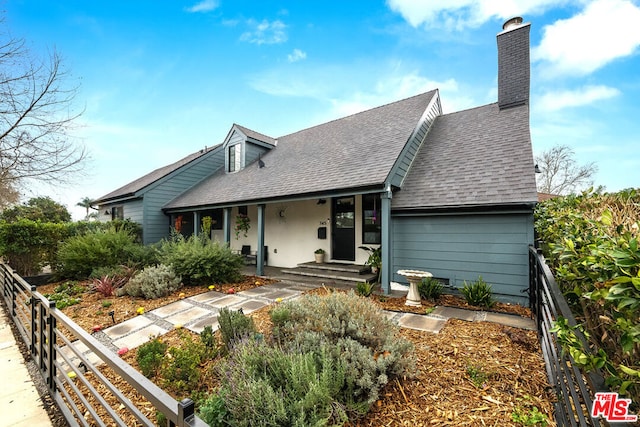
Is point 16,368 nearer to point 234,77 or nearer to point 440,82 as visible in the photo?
point 234,77

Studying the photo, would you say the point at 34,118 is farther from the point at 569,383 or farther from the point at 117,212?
the point at 569,383

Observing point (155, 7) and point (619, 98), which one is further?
point (619, 98)

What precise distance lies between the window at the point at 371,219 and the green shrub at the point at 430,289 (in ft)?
7.49

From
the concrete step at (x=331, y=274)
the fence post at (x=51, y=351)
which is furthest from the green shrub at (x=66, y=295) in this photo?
the concrete step at (x=331, y=274)

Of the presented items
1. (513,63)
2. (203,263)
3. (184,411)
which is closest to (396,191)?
(203,263)

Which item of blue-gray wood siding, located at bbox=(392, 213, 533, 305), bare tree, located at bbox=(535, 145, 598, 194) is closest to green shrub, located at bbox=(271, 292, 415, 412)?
blue-gray wood siding, located at bbox=(392, 213, 533, 305)

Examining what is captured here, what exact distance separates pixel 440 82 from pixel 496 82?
3.02 metres

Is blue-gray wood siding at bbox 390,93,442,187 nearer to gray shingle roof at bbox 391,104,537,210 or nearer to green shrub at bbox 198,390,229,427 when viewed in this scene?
gray shingle roof at bbox 391,104,537,210

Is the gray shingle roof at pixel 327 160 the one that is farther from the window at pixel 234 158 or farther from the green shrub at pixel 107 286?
the green shrub at pixel 107 286

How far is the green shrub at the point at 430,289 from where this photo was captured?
5.45m

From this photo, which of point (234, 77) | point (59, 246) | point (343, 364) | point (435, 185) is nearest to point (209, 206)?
point (59, 246)

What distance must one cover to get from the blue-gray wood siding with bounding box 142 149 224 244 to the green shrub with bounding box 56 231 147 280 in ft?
10.7

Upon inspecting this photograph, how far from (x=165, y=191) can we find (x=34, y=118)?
191 inches

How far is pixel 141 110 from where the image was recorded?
12.6 metres
